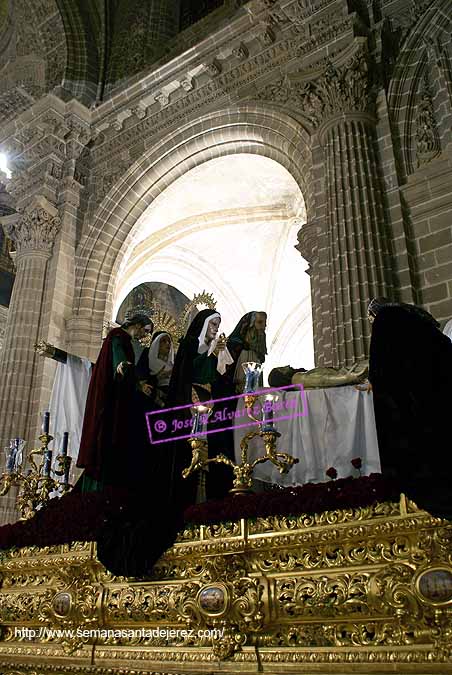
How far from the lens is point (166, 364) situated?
18.3ft

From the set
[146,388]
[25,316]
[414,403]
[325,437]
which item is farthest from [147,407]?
[25,316]

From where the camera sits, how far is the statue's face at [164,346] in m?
5.62

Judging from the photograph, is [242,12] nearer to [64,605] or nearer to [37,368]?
[37,368]

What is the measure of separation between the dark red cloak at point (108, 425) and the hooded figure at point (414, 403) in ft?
6.90

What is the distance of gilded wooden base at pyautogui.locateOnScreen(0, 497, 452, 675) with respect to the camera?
2674mm

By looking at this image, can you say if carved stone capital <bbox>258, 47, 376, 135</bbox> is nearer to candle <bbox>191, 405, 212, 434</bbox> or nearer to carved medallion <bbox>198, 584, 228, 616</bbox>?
candle <bbox>191, 405, 212, 434</bbox>

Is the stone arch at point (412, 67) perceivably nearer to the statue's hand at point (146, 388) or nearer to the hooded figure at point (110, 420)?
the statue's hand at point (146, 388)

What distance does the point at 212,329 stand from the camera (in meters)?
4.90

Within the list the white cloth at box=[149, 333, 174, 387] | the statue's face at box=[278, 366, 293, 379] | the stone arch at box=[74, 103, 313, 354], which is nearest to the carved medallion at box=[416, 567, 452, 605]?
the statue's face at box=[278, 366, 293, 379]

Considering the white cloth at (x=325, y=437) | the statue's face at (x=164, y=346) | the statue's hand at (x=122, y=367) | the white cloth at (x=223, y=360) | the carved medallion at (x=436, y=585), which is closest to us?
the carved medallion at (x=436, y=585)

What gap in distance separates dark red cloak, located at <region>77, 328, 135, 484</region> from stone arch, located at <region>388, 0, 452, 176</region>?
16.0 feet

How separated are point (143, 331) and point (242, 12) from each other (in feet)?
21.3

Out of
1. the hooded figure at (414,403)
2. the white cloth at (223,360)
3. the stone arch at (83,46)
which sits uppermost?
the stone arch at (83,46)

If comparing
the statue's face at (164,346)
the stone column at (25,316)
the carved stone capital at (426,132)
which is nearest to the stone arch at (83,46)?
the stone column at (25,316)
